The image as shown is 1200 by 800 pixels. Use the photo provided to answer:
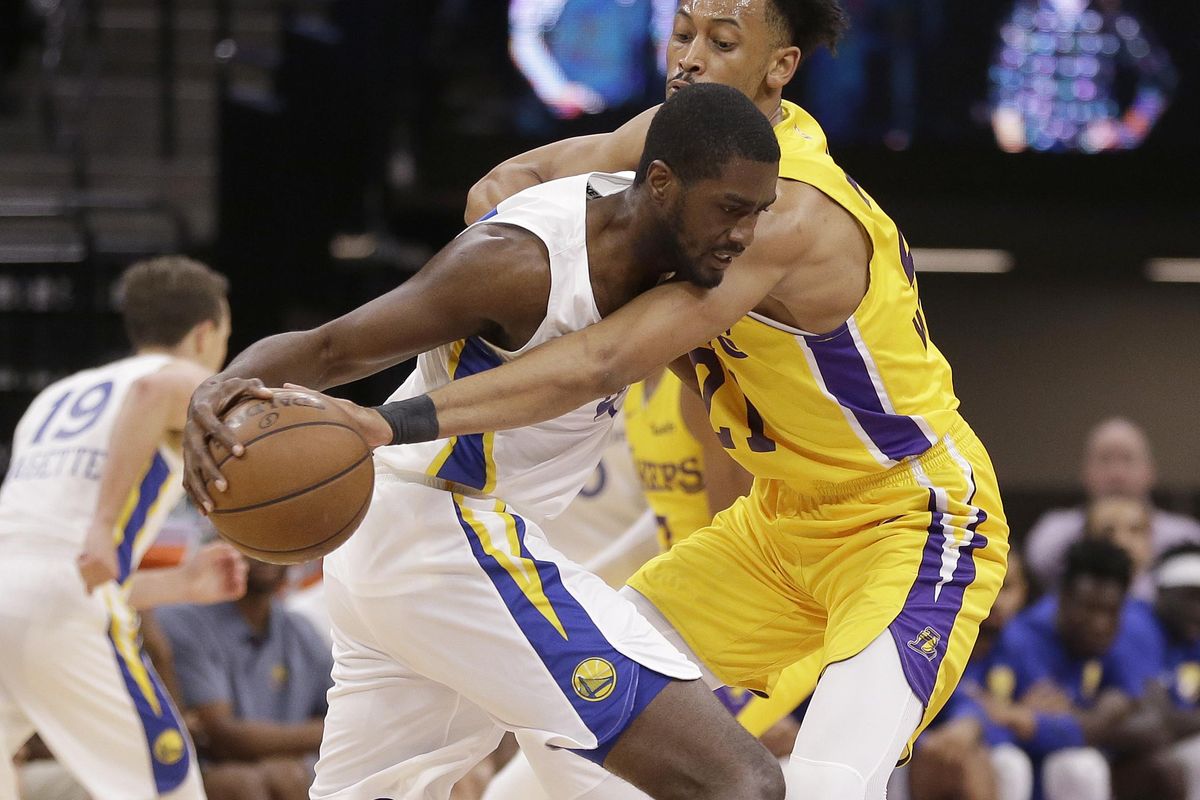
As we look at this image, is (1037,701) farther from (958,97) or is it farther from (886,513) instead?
(958,97)

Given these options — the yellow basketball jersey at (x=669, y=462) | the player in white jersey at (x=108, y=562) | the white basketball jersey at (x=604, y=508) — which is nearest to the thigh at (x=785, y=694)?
the yellow basketball jersey at (x=669, y=462)

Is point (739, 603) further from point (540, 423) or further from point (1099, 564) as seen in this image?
point (1099, 564)

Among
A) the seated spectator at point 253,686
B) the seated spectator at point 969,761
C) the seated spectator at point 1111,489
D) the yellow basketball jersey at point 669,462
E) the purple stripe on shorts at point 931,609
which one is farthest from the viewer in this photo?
the seated spectator at point 1111,489

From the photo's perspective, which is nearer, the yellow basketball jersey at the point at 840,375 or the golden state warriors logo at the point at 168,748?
the yellow basketball jersey at the point at 840,375

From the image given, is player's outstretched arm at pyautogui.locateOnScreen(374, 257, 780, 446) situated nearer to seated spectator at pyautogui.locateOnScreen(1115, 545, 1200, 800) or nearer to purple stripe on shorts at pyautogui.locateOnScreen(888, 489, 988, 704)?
purple stripe on shorts at pyautogui.locateOnScreen(888, 489, 988, 704)

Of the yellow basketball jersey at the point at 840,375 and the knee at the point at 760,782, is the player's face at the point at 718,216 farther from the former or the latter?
the knee at the point at 760,782

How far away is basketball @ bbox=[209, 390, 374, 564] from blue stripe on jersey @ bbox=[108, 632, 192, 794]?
232 centimetres

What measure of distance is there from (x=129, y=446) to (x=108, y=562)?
38 centimetres

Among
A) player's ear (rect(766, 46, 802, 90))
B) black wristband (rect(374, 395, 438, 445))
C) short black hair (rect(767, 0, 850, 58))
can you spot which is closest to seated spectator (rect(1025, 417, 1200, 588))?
short black hair (rect(767, 0, 850, 58))

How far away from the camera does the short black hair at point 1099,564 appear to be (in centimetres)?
730

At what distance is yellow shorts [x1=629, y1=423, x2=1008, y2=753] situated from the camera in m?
3.53

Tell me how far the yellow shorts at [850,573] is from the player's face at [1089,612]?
349 centimetres

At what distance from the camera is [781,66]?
12.7 feet

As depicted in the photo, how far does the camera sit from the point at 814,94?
10680 millimetres
